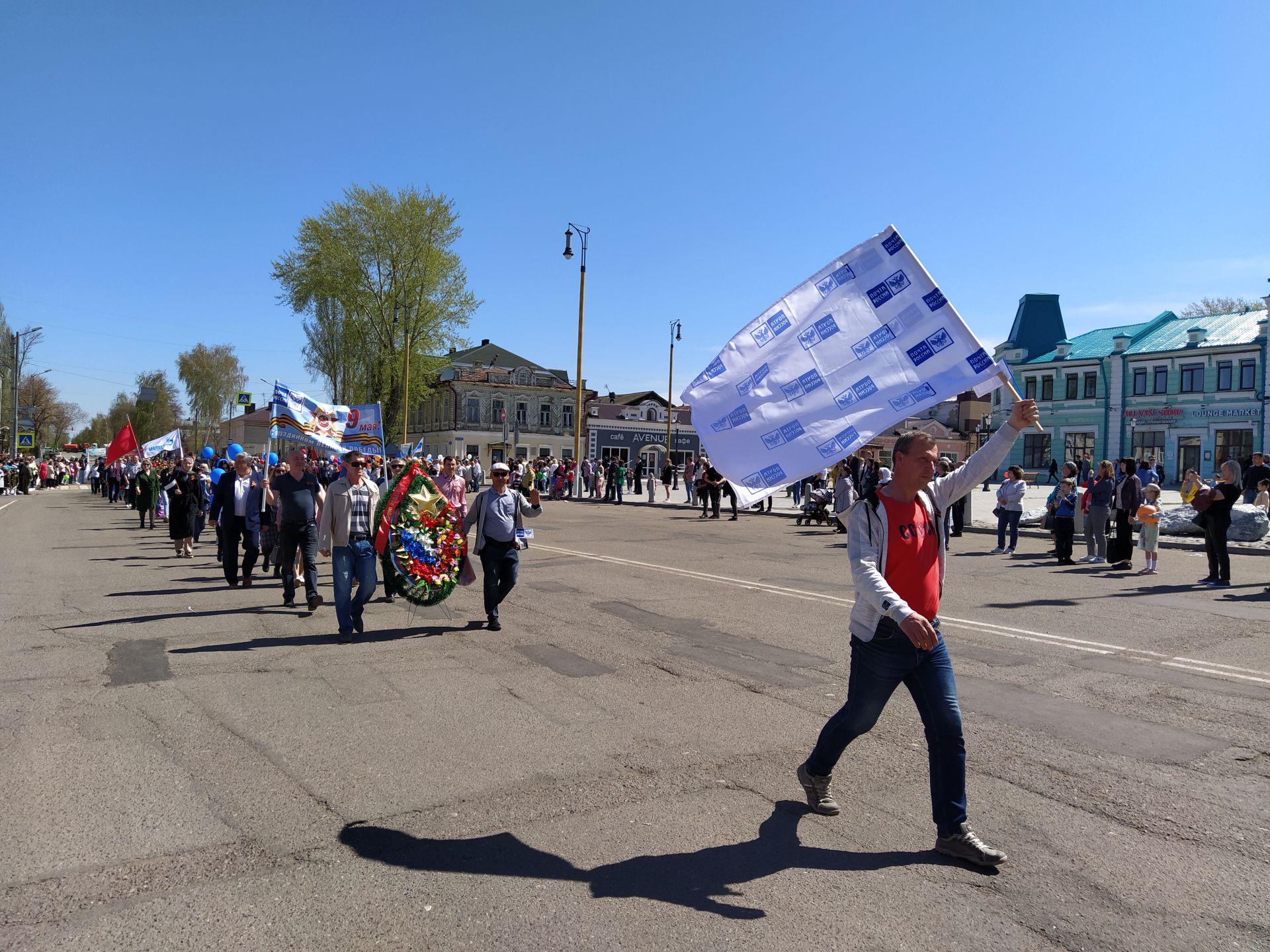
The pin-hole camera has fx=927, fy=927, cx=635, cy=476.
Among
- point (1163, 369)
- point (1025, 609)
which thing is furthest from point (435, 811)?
point (1163, 369)

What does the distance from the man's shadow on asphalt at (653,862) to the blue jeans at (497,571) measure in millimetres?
5163

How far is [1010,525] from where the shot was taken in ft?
59.6

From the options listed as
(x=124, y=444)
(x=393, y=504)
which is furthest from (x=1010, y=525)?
(x=124, y=444)

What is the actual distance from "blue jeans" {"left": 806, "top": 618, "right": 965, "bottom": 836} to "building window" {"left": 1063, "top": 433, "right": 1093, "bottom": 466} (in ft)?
215

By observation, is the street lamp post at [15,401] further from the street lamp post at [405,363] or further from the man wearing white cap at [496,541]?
the man wearing white cap at [496,541]

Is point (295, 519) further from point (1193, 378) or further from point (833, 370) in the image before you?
point (1193, 378)

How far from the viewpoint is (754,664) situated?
791 centimetres

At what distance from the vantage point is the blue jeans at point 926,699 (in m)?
4.00

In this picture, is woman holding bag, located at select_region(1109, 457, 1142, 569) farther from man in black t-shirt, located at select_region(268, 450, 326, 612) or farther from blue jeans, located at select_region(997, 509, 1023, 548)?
man in black t-shirt, located at select_region(268, 450, 326, 612)

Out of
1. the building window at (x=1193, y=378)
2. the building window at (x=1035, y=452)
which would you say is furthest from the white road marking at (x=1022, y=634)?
the building window at (x=1035, y=452)

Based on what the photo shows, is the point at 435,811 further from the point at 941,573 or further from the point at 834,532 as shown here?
the point at 834,532

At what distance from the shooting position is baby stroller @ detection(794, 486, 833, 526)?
24188 mm

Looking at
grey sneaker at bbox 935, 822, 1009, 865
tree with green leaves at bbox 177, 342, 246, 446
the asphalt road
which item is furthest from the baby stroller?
tree with green leaves at bbox 177, 342, 246, 446

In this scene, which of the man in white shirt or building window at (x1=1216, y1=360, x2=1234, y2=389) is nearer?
the man in white shirt
